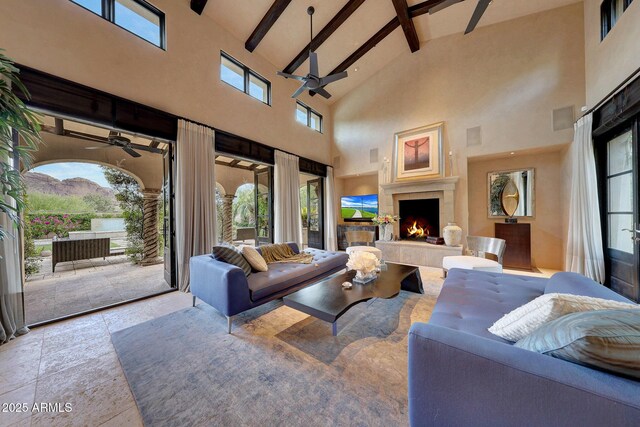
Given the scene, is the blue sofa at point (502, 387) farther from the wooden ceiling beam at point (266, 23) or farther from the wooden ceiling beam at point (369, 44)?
the wooden ceiling beam at point (369, 44)

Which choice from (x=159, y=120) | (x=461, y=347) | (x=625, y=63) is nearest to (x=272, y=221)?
(x=159, y=120)

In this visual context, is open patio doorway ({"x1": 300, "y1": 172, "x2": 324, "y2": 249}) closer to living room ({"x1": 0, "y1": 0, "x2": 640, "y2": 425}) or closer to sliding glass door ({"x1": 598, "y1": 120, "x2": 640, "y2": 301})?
living room ({"x1": 0, "y1": 0, "x2": 640, "y2": 425})

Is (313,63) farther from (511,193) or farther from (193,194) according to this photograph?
(511,193)

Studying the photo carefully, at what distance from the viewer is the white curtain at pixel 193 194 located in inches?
135

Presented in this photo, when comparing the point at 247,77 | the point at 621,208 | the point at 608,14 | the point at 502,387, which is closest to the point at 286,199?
the point at 247,77

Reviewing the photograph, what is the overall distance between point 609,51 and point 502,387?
4.68m

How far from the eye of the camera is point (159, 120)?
10.7ft

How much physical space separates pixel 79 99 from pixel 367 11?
4.96 metres

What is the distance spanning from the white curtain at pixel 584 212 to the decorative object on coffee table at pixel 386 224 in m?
2.96

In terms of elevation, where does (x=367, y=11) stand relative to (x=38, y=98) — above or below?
above

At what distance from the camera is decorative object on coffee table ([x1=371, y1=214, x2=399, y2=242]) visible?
539 cm

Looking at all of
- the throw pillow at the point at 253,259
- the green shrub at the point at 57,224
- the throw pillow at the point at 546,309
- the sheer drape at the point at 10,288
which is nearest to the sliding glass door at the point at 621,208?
the throw pillow at the point at 546,309

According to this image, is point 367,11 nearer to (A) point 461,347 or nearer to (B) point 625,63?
(B) point 625,63

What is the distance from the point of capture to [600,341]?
71 centimetres
